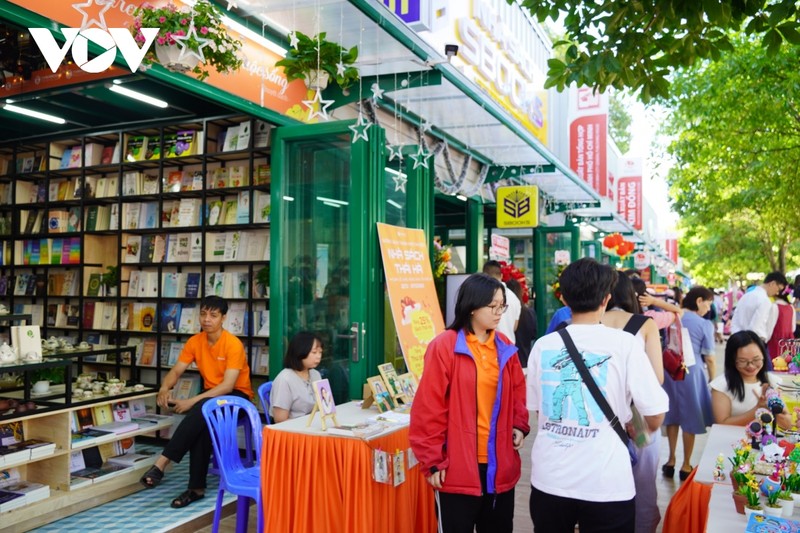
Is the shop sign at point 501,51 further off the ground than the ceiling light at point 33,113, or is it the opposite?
the shop sign at point 501,51

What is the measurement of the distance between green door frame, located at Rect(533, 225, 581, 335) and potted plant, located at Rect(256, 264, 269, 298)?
789 cm

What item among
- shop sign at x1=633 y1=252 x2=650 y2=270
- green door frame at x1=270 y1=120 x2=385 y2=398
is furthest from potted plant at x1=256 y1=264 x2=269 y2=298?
shop sign at x1=633 y1=252 x2=650 y2=270

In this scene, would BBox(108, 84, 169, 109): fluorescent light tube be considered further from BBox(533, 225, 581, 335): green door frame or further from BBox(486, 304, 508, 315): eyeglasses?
BBox(533, 225, 581, 335): green door frame

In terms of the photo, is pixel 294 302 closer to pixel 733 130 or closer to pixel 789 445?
pixel 789 445

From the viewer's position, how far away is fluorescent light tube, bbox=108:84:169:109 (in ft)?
18.2

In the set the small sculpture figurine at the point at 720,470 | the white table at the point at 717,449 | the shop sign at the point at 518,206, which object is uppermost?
the shop sign at the point at 518,206

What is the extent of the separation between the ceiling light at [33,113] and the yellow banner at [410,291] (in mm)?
3699

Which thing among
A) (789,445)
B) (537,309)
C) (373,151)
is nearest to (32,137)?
(373,151)

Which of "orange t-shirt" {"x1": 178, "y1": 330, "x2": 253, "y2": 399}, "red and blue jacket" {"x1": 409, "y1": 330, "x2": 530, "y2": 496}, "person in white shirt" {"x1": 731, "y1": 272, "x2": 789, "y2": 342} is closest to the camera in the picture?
"red and blue jacket" {"x1": 409, "y1": 330, "x2": 530, "y2": 496}

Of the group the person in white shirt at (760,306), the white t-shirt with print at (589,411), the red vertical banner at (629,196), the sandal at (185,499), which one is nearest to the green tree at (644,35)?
the white t-shirt with print at (589,411)

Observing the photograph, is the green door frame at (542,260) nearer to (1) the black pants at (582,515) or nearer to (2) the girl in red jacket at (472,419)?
(2) the girl in red jacket at (472,419)

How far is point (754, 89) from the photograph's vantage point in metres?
9.80

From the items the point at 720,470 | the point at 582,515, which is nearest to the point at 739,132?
the point at 720,470

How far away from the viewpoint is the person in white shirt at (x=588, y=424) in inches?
97.1
